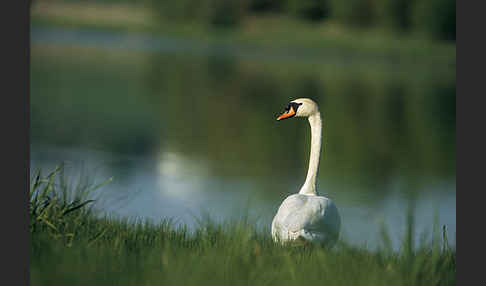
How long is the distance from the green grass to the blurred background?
0.36 m

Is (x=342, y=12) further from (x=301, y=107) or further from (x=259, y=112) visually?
(x=301, y=107)

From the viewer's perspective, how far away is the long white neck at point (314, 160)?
6.24 m

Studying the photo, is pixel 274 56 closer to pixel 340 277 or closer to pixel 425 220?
pixel 425 220

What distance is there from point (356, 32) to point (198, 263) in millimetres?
50998

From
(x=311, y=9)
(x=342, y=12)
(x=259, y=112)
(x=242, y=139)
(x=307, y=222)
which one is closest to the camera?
(x=307, y=222)

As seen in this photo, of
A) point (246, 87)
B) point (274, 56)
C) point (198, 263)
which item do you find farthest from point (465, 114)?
point (274, 56)

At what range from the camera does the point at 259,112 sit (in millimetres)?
23188

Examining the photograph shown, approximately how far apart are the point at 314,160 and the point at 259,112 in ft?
54.8

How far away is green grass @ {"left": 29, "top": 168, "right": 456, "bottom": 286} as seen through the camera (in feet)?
12.7

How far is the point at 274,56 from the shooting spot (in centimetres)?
4831

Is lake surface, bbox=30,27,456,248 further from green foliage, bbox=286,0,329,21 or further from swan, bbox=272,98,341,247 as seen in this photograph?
green foliage, bbox=286,0,329,21

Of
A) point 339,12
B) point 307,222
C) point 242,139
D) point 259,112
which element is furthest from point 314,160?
point 339,12

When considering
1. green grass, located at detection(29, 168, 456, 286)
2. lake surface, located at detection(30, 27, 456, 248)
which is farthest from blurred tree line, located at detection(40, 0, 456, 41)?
green grass, located at detection(29, 168, 456, 286)

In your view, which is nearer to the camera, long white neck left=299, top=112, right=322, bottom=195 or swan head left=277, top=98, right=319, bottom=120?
long white neck left=299, top=112, right=322, bottom=195
